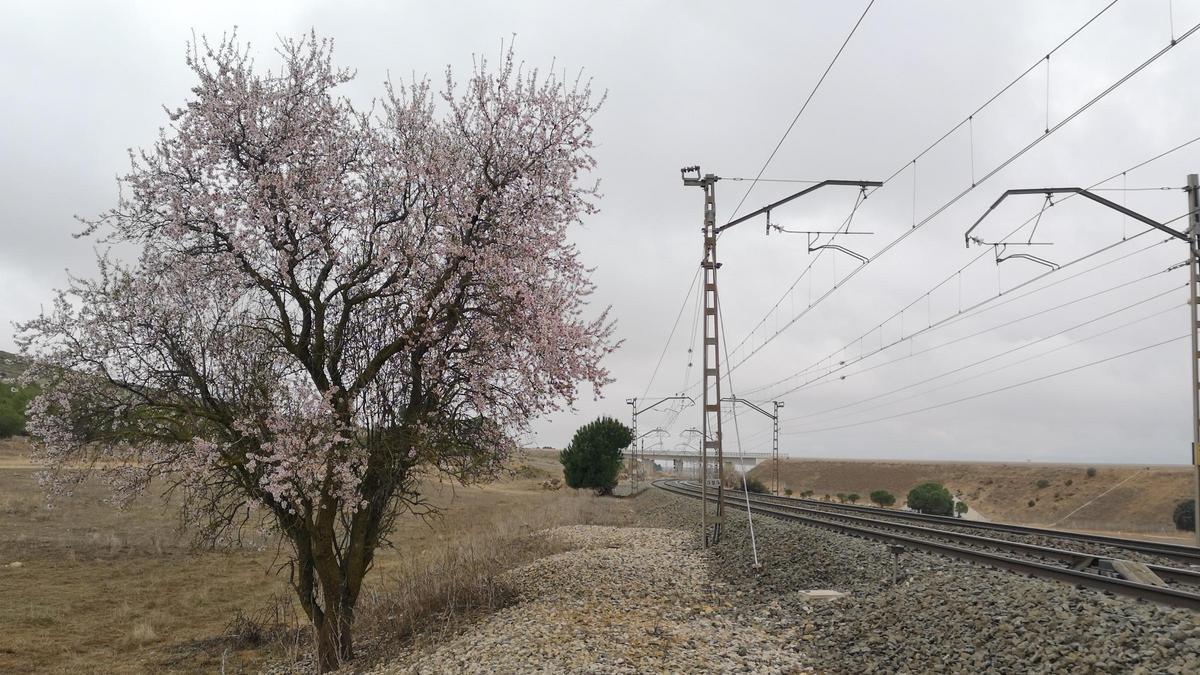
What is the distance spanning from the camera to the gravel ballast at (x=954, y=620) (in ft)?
26.2

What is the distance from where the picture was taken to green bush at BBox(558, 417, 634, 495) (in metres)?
72.1

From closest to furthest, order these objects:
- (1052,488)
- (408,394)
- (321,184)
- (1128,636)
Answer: (1128,636) → (321,184) → (408,394) → (1052,488)

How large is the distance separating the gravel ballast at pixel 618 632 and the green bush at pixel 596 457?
5459 cm

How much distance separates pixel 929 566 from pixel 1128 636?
205 inches

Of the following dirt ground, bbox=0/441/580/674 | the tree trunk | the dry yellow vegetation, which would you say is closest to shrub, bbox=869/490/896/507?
the dry yellow vegetation

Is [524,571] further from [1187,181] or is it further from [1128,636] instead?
[1187,181]

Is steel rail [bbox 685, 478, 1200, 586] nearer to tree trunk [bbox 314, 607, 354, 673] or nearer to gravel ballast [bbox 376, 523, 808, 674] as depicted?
gravel ballast [bbox 376, 523, 808, 674]

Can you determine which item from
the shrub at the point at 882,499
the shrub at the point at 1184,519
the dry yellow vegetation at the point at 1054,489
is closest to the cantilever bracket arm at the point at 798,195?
the dry yellow vegetation at the point at 1054,489

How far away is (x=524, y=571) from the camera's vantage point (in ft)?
59.0

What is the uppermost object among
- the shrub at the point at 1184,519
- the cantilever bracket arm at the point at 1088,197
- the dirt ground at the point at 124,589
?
the cantilever bracket arm at the point at 1088,197

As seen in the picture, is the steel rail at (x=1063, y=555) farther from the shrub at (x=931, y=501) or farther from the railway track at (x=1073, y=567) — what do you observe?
the shrub at (x=931, y=501)

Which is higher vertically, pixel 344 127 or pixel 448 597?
pixel 344 127

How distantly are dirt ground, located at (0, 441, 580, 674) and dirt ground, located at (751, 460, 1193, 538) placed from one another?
3531 cm

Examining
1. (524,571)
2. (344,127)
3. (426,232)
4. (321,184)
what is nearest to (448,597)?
(524,571)
